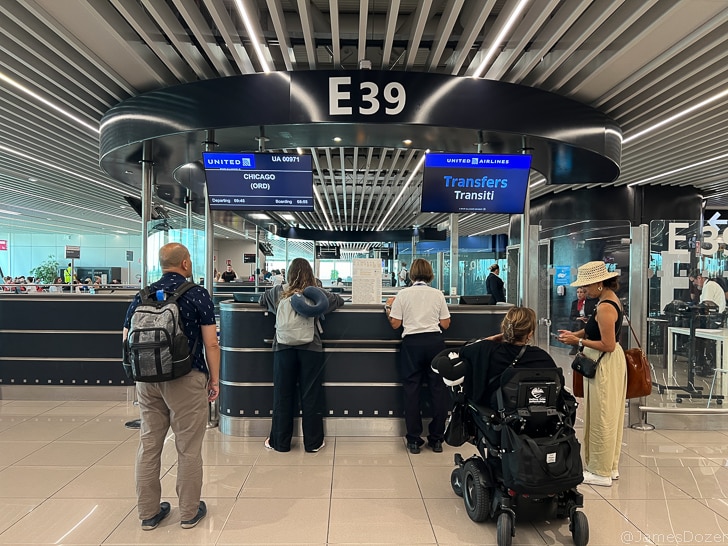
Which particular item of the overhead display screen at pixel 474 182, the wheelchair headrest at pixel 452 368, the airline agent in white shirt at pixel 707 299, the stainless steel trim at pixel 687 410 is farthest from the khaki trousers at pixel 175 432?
the airline agent in white shirt at pixel 707 299

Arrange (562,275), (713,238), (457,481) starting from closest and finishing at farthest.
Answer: (457,481) < (713,238) < (562,275)

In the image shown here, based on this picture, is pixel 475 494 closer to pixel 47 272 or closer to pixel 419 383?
pixel 419 383

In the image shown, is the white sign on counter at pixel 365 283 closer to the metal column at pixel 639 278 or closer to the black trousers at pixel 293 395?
the black trousers at pixel 293 395

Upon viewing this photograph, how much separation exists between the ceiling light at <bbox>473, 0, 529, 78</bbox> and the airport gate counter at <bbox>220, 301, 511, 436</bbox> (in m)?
2.26

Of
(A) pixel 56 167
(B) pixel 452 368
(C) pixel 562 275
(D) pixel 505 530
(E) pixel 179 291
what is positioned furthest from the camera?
(A) pixel 56 167

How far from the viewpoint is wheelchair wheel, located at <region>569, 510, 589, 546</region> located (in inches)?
92.7

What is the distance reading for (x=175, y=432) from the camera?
2.52 m

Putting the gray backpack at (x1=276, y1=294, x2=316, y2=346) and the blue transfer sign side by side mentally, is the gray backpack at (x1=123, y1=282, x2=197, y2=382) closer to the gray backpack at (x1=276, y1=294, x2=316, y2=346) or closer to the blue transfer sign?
the gray backpack at (x1=276, y1=294, x2=316, y2=346)

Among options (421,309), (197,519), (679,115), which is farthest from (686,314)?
(197,519)

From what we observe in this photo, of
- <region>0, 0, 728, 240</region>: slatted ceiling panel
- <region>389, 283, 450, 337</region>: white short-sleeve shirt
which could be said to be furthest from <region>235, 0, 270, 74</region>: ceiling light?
<region>389, 283, 450, 337</region>: white short-sleeve shirt

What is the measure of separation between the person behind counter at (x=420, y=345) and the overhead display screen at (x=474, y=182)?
96 centimetres

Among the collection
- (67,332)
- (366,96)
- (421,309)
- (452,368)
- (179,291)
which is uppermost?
(366,96)

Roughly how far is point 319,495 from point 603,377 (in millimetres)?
2043

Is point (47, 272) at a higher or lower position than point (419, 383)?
higher
